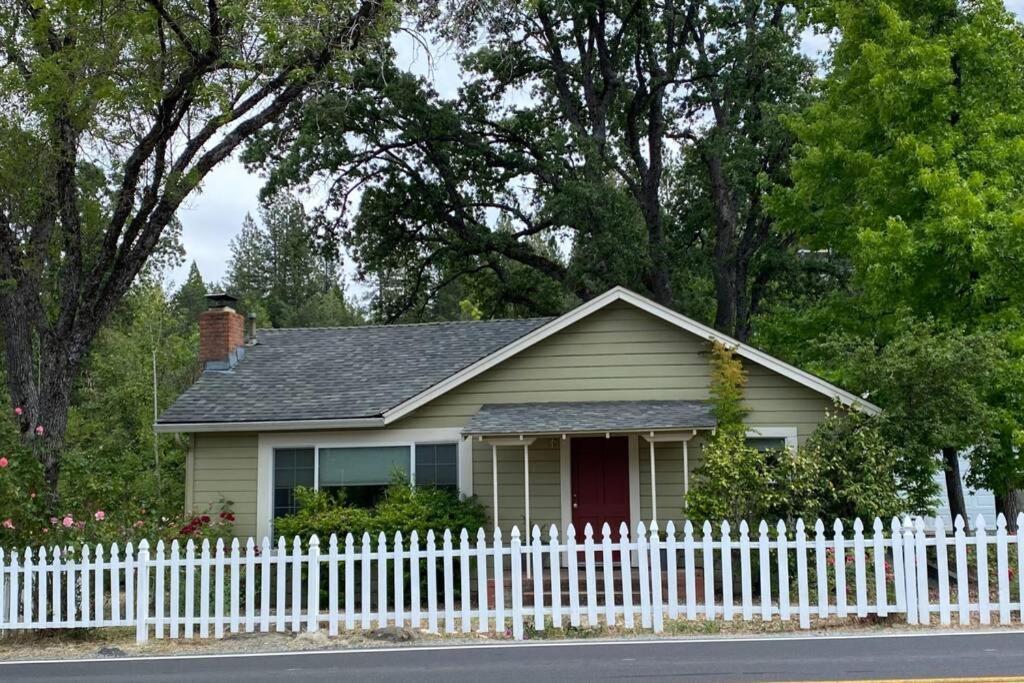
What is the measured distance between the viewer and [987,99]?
15.8 metres

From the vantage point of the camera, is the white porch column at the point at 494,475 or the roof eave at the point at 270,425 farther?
the roof eave at the point at 270,425

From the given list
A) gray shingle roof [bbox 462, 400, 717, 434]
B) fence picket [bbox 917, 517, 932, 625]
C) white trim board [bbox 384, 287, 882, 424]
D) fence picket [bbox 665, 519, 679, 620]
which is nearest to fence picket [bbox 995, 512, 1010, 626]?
fence picket [bbox 917, 517, 932, 625]

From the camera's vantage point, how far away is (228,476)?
53.6 feet

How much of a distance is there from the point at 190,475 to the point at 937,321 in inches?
486

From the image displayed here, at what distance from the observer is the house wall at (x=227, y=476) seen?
1627 cm

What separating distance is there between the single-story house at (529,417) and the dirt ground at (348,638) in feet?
14.4

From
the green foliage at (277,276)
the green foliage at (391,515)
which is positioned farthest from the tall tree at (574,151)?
the green foliage at (277,276)

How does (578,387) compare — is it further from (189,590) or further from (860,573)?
(189,590)

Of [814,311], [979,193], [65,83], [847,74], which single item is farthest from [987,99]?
[65,83]

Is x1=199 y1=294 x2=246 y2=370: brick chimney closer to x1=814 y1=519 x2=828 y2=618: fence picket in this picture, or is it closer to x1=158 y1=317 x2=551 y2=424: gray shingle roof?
x1=158 y1=317 x2=551 y2=424: gray shingle roof

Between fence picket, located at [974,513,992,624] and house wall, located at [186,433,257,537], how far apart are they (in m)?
10.8

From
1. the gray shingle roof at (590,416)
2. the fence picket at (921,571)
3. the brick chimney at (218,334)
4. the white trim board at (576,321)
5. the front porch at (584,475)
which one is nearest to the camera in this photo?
the fence picket at (921,571)

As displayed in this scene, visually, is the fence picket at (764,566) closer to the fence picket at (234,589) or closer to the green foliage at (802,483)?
the green foliage at (802,483)

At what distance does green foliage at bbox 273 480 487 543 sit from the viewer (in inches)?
564
